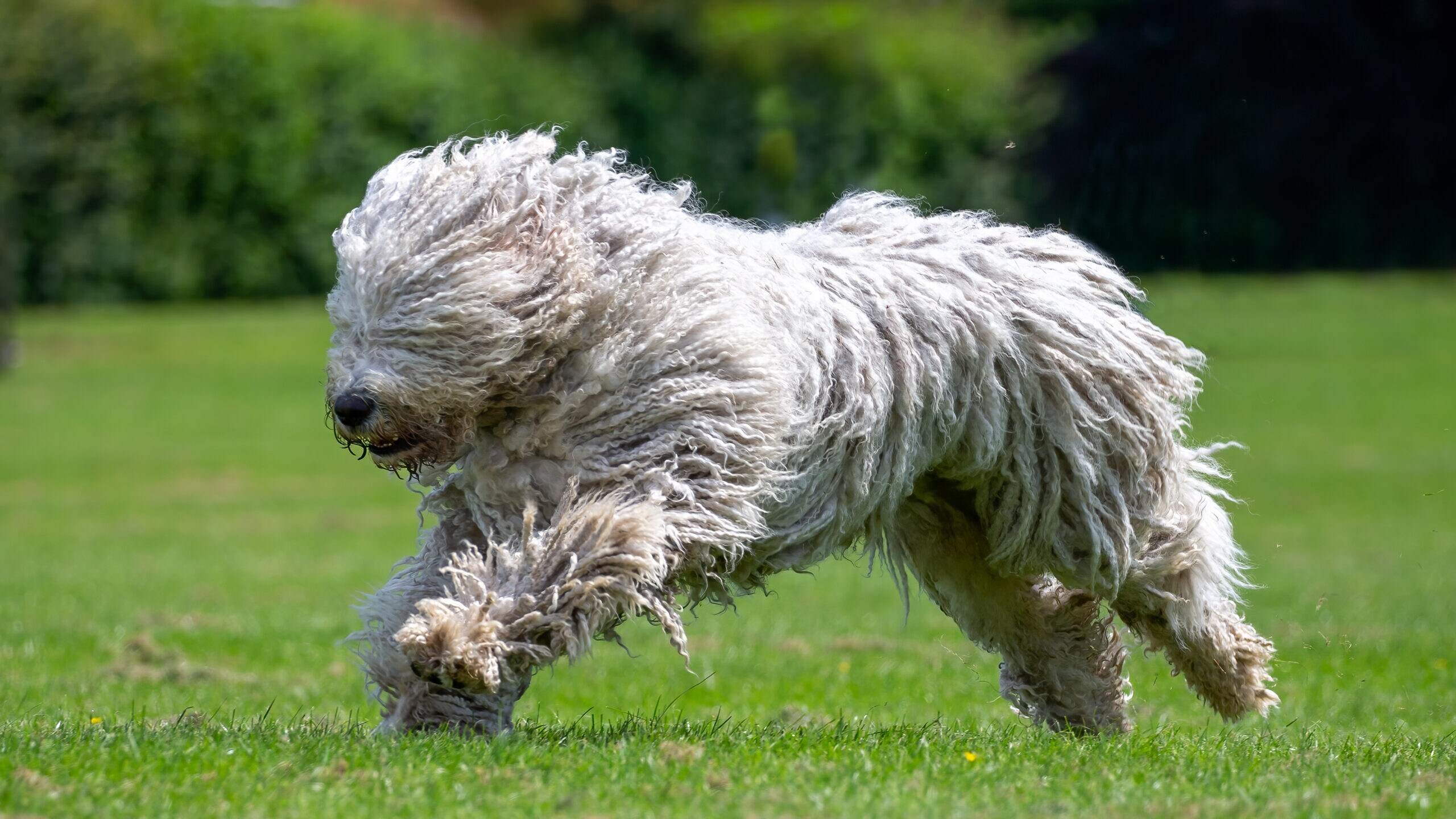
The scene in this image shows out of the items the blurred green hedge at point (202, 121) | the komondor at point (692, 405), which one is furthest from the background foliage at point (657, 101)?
the komondor at point (692, 405)

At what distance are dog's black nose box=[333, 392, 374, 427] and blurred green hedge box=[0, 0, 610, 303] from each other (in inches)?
867

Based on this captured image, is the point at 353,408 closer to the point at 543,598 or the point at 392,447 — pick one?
the point at 392,447

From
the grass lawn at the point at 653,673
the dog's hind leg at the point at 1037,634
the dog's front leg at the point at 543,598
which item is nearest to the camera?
the grass lawn at the point at 653,673

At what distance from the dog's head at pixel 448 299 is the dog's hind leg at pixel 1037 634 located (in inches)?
71.9

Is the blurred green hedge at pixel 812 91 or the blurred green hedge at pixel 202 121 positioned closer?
the blurred green hedge at pixel 812 91

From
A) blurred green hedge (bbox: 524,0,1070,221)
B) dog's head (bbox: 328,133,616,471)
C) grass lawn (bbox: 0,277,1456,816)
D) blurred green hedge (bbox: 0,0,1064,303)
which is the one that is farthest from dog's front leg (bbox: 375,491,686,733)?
blurred green hedge (bbox: 0,0,1064,303)

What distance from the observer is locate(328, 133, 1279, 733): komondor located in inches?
187

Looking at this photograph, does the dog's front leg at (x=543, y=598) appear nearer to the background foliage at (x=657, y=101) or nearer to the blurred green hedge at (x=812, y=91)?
the blurred green hedge at (x=812, y=91)

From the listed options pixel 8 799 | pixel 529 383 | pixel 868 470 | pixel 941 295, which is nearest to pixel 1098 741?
pixel 868 470

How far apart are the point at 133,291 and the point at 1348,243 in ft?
67.2

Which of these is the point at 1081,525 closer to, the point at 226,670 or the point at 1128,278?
the point at 1128,278

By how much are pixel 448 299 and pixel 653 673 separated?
419 centimetres

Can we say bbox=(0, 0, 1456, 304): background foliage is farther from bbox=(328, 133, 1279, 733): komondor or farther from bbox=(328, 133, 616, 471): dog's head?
bbox=(328, 133, 616, 471): dog's head

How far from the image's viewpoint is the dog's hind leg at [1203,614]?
5.96 meters
